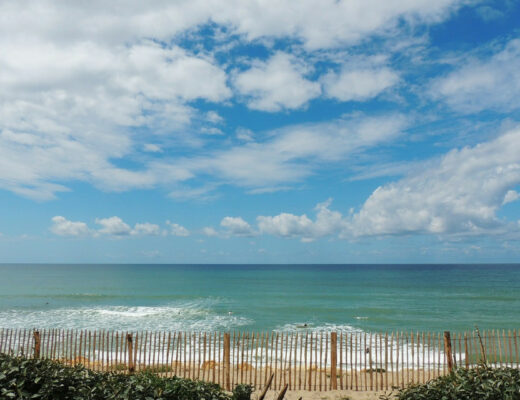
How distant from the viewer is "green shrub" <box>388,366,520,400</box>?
5734 millimetres

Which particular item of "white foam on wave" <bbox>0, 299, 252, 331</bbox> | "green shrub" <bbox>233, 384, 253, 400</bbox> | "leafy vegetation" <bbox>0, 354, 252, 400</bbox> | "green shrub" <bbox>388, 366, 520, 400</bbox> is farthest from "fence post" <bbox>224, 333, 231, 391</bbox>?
"white foam on wave" <bbox>0, 299, 252, 331</bbox>

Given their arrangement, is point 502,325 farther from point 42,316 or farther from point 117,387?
point 42,316

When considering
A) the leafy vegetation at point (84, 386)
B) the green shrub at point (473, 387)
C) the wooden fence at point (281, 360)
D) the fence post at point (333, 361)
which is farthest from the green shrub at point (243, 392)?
the fence post at point (333, 361)

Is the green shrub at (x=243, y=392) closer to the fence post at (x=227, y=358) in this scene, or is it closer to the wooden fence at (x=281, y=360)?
the wooden fence at (x=281, y=360)

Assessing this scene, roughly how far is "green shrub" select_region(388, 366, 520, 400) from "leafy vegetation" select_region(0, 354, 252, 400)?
275 centimetres

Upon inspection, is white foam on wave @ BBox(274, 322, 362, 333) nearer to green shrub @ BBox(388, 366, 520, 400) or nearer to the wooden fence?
the wooden fence

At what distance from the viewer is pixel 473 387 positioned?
5.84 m

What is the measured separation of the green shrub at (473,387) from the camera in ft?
18.8

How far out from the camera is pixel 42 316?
1387 inches

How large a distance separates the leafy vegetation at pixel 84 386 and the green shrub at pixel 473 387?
2.75m

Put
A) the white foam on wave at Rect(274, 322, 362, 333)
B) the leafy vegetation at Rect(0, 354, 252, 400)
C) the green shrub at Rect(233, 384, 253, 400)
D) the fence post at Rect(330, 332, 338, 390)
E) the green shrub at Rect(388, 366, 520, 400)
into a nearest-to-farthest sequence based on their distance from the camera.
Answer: the leafy vegetation at Rect(0, 354, 252, 400)
the green shrub at Rect(233, 384, 253, 400)
the green shrub at Rect(388, 366, 520, 400)
the fence post at Rect(330, 332, 338, 390)
the white foam on wave at Rect(274, 322, 362, 333)

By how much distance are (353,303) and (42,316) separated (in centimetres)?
3192

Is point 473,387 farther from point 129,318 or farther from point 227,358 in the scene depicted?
point 129,318

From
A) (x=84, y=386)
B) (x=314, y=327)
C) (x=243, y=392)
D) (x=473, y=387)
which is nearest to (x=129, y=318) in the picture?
(x=314, y=327)
